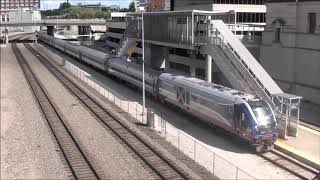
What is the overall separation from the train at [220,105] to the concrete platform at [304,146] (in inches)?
49.1

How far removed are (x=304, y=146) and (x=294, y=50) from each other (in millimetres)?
18942

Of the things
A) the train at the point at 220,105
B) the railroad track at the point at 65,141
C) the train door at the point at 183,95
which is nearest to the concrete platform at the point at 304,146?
the train at the point at 220,105

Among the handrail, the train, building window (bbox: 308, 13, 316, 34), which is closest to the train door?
the train

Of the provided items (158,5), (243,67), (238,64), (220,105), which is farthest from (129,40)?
(220,105)

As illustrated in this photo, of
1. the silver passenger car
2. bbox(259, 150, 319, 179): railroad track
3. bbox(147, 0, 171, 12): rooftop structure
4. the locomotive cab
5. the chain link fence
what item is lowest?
bbox(259, 150, 319, 179): railroad track

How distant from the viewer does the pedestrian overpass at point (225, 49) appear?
115ft

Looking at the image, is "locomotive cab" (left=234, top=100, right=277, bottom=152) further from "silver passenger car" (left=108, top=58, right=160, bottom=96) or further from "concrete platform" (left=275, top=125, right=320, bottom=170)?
"silver passenger car" (left=108, top=58, right=160, bottom=96)

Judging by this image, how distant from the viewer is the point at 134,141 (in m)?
32.8

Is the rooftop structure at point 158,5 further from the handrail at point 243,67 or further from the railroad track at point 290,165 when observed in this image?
the railroad track at point 290,165

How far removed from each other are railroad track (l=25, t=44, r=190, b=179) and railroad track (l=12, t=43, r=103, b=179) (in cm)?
305

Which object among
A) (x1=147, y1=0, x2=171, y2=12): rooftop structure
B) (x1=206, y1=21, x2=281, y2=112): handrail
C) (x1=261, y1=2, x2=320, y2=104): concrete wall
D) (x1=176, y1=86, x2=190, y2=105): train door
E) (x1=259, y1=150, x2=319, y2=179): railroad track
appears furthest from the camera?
(x1=147, y1=0, x2=171, y2=12): rooftop structure

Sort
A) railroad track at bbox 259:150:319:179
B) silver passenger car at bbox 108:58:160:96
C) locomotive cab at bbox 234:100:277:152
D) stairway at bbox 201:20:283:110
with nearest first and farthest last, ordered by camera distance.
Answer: railroad track at bbox 259:150:319:179, locomotive cab at bbox 234:100:277:152, stairway at bbox 201:20:283:110, silver passenger car at bbox 108:58:160:96

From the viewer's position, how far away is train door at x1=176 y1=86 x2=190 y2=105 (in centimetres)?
3931

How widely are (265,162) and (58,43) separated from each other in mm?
90257
